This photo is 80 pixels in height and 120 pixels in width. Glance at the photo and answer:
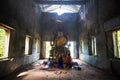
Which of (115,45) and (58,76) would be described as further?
(115,45)

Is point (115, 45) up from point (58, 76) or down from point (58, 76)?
up

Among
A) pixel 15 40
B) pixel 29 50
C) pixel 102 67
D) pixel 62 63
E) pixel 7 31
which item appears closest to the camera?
pixel 7 31

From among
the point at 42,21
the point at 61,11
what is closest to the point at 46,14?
the point at 42,21

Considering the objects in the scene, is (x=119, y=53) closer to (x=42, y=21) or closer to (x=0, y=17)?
(x=0, y=17)

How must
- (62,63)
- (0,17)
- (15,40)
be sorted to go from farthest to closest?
(62,63) → (15,40) → (0,17)

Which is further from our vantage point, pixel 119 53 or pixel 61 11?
pixel 61 11

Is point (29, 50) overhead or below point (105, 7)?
below

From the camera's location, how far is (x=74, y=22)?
45.7 ft

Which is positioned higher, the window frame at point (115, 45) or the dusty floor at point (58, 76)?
the window frame at point (115, 45)

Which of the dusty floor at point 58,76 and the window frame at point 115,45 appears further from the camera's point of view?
the window frame at point 115,45

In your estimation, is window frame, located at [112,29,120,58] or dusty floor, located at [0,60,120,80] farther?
window frame, located at [112,29,120,58]

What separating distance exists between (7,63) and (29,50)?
4.04 metres

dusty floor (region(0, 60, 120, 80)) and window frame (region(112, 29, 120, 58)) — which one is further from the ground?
window frame (region(112, 29, 120, 58))

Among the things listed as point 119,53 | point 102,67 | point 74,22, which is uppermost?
point 74,22
